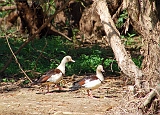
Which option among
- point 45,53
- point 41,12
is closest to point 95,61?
point 45,53

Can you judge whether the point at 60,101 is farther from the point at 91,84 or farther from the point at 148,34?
the point at 148,34

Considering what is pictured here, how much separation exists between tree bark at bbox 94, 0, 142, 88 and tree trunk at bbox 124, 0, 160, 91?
0.17 m

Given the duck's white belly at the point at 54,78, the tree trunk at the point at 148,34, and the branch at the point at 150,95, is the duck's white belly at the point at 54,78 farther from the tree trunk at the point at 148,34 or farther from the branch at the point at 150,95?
the branch at the point at 150,95

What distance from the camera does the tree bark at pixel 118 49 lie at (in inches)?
327

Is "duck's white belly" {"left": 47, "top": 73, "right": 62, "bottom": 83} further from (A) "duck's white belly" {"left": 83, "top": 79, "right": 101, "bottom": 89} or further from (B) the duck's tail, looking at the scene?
(A) "duck's white belly" {"left": 83, "top": 79, "right": 101, "bottom": 89}

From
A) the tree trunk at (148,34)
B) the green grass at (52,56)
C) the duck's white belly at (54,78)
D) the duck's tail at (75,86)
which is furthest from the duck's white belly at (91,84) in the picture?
the green grass at (52,56)

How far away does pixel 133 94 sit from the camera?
7.79 m

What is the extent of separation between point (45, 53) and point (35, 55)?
32 centimetres

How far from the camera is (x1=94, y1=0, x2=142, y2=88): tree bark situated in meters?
8.30

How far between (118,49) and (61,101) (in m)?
1.45

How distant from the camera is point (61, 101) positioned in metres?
9.28

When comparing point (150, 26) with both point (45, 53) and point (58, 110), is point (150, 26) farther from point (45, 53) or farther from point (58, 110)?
point (45, 53)

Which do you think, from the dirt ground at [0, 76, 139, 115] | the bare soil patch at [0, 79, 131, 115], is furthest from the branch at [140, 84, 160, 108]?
the bare soil patch at [0, 79, 131, 115]

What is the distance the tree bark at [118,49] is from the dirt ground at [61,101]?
353 millimetres
